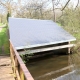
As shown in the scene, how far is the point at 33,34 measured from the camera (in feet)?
43.4

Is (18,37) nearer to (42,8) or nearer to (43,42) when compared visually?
(43,42)

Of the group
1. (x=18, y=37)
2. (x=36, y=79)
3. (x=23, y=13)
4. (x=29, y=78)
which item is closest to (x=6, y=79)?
(x=29, y=78)

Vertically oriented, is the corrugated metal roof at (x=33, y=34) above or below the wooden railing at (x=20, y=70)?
below

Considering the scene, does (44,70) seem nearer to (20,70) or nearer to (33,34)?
(33,34)

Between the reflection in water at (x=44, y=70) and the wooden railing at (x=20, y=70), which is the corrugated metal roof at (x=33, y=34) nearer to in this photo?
the reflection in water at (x=44, y=70)

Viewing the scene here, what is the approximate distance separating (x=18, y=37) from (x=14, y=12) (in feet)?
62.7

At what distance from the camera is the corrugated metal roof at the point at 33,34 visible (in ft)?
37.5

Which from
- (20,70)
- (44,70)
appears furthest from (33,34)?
(20,70)

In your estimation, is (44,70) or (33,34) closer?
(44,70)

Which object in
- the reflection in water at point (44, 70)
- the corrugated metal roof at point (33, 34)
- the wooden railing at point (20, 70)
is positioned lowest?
the reflection in water at point (44, 70)

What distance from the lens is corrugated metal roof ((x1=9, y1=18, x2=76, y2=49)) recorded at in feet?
37.5

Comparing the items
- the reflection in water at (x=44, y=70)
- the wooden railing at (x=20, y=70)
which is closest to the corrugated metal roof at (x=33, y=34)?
the reflection in water at (x=44, y=70)

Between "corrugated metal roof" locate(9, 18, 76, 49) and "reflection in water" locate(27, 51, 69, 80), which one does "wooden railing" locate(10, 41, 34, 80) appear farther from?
"corrugated metal roof" locate(9, 18, 76, 49)

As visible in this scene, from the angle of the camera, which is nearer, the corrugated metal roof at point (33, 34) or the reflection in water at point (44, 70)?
the reflection in water at point (44, 70)
